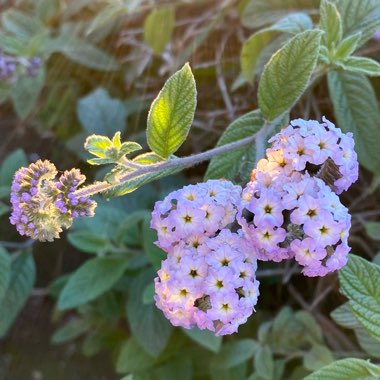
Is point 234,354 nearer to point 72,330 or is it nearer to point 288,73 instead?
point 72,330

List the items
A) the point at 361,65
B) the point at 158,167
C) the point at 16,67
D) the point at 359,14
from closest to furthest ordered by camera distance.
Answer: the point at 158,167, the point at 361,65, the point at 359,14, the point at 16,67

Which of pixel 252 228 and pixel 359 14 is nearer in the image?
pixel 252 228

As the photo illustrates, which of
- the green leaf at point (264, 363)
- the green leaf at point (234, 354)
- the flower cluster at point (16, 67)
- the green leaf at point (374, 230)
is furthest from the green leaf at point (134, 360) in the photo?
the flower cluster at point (16, 67)

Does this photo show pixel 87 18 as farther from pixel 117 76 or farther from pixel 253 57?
pixel 253 57

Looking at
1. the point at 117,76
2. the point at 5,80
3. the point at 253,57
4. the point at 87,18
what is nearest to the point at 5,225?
the point at 5,80

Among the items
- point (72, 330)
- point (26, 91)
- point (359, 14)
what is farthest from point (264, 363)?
point (26, 91)

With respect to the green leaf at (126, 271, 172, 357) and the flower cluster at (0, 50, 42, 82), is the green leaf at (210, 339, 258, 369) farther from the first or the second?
the flower cluster at (0, 50, 42, 82)

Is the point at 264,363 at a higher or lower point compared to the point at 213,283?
lower

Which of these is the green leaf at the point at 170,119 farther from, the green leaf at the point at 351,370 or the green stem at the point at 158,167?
the green leaf at the point at 351,370

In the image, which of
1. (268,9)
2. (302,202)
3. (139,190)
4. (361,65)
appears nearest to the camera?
(302,202)
